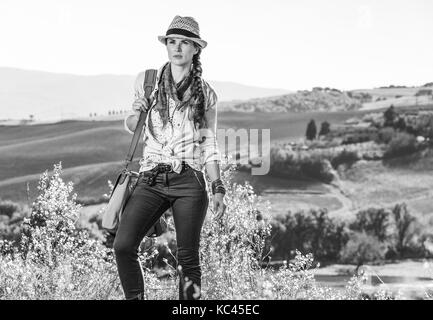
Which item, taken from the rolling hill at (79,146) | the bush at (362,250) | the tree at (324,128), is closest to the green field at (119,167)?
the rolling hill at (79,146)

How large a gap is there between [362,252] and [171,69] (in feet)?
61.9

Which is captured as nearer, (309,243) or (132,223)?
(132,223)

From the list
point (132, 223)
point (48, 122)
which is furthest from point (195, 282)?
point (48, 122)

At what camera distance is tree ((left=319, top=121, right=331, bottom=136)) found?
22.1 m

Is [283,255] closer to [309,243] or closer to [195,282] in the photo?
[309,243]

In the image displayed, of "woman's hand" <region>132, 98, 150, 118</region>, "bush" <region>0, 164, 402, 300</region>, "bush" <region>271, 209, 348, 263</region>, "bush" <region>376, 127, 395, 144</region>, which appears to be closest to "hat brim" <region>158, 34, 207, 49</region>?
"woman's hand" <region>132, 98, 150, 118</region>

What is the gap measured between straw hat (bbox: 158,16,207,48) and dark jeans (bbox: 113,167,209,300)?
0.66m

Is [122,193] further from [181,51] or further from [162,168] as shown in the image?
[181,51]

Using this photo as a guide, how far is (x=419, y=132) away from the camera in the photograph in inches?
874

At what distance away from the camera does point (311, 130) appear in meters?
22.2

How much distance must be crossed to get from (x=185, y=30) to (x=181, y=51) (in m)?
0.11

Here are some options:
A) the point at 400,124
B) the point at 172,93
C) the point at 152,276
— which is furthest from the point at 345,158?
the point at 172,93

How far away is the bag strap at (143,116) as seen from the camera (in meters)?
3.96

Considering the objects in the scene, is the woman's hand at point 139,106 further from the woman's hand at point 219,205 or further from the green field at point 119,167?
the green field at point 119,167
